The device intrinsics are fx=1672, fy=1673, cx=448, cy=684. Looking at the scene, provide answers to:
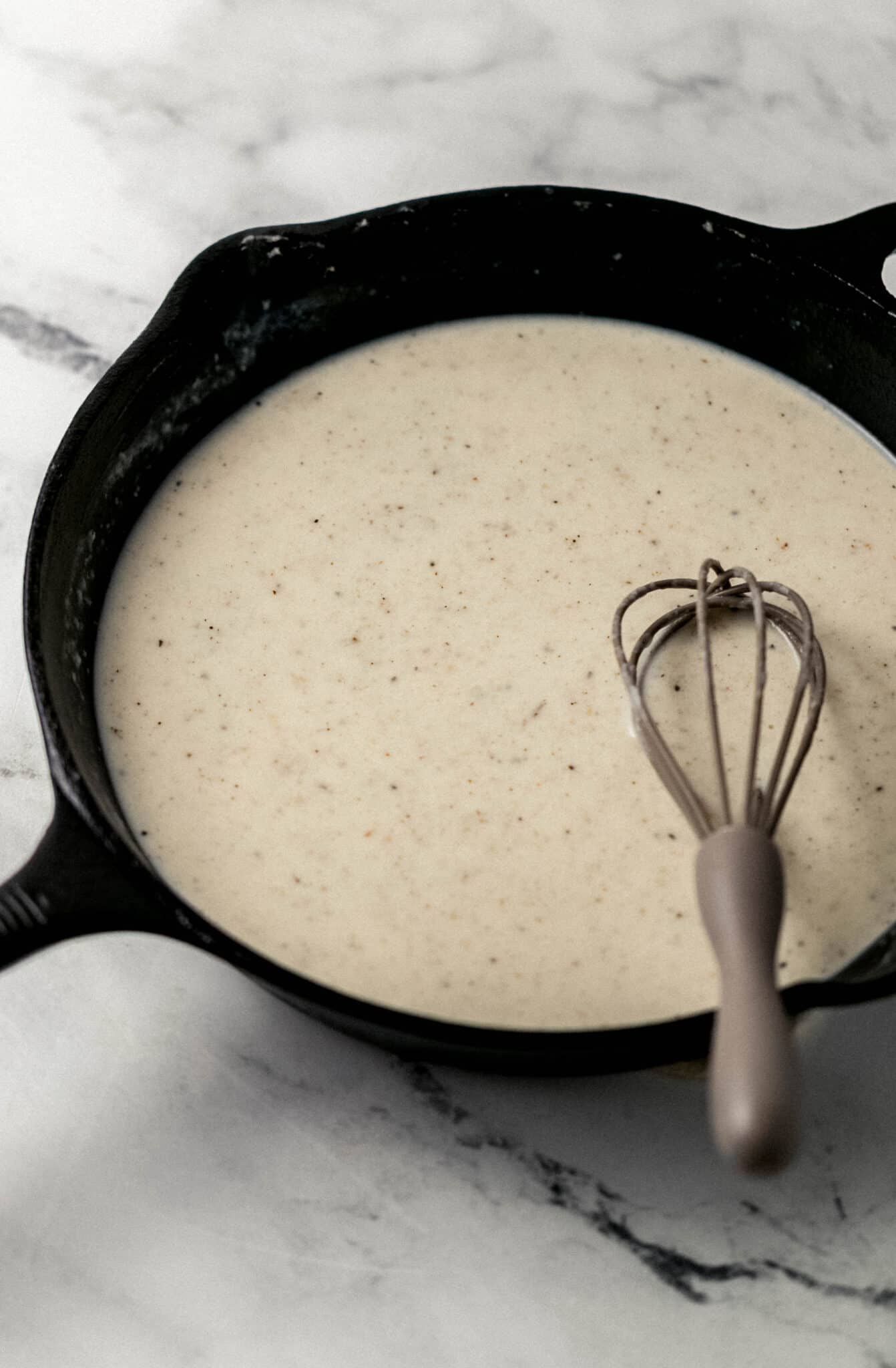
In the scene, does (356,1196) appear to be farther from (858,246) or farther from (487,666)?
(858,246)

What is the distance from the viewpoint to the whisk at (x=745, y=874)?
0.67 m

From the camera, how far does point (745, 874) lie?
2.53 feet

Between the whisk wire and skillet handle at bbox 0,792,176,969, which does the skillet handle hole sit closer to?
the whisk wire

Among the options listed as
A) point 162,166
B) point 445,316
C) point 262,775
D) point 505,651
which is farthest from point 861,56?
point 262,775

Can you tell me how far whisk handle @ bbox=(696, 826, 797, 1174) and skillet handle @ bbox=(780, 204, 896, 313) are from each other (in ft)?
1.53

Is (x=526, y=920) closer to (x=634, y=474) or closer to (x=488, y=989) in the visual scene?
(x=488, y=989)

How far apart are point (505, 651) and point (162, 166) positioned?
59cm

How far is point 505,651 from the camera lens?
103 cm

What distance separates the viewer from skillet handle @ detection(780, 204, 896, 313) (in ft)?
3.59

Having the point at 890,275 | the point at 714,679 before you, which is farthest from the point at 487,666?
the point at 890,275

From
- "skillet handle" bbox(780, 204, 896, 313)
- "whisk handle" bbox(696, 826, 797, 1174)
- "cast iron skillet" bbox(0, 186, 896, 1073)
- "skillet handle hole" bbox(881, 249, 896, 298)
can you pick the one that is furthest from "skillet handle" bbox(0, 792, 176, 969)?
"skillet handle hole" bbox(881, 249, 896, 298)

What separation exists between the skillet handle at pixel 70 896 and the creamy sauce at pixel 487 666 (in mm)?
113

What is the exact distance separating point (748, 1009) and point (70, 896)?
1.07 feet

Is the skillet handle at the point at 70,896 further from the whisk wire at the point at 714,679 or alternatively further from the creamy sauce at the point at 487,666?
the whisk wire at the point at 714,679
